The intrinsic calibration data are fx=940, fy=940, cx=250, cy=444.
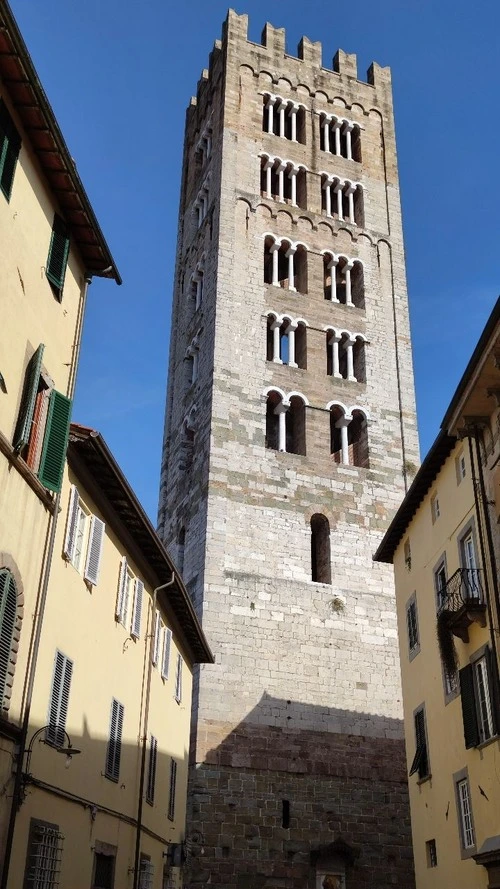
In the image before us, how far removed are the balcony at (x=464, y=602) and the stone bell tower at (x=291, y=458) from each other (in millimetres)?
13119

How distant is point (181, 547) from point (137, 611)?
653 inches

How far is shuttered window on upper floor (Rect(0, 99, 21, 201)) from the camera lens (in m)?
11.8

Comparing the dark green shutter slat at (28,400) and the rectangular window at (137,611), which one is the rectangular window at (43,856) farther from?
the rectangular window at (137,611)

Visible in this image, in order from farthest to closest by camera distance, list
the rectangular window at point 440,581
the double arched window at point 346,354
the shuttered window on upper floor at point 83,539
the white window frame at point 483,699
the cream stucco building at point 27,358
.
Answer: the double arched window at point 346,354
the rectangular window at point 440,581
the white window frame at point 483,699
the shuttered window on upper floor at point 83,539
the cream stucco building at point 27,358

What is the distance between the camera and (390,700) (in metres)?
32.0

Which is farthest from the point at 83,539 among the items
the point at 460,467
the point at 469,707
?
the point at 460,467

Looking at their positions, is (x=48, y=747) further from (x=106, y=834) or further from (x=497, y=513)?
(x=497, y=513)

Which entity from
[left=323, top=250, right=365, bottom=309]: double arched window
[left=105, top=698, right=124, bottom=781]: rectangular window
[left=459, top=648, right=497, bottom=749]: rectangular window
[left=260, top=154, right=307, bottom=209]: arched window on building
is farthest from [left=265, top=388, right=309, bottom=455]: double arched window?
[left=105, top=698, right=124, bottom=781]: rectangular window

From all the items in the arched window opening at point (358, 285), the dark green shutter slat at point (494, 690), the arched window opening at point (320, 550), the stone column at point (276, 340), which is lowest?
the dark green shutter slat at point (494, 690)

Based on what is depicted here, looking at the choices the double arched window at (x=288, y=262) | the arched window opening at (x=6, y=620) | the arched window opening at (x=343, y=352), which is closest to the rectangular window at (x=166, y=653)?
the arched window opening at (x=6, y=620)

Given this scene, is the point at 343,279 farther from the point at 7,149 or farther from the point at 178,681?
the point at 7,149

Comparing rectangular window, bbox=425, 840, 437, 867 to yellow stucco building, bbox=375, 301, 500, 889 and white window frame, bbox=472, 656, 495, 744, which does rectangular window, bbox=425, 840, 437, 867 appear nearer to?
yellow stucco building, bbox=375, 301, 500, 889

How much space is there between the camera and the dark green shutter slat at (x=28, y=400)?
1190 cm

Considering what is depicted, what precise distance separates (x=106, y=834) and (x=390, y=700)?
18001mm
